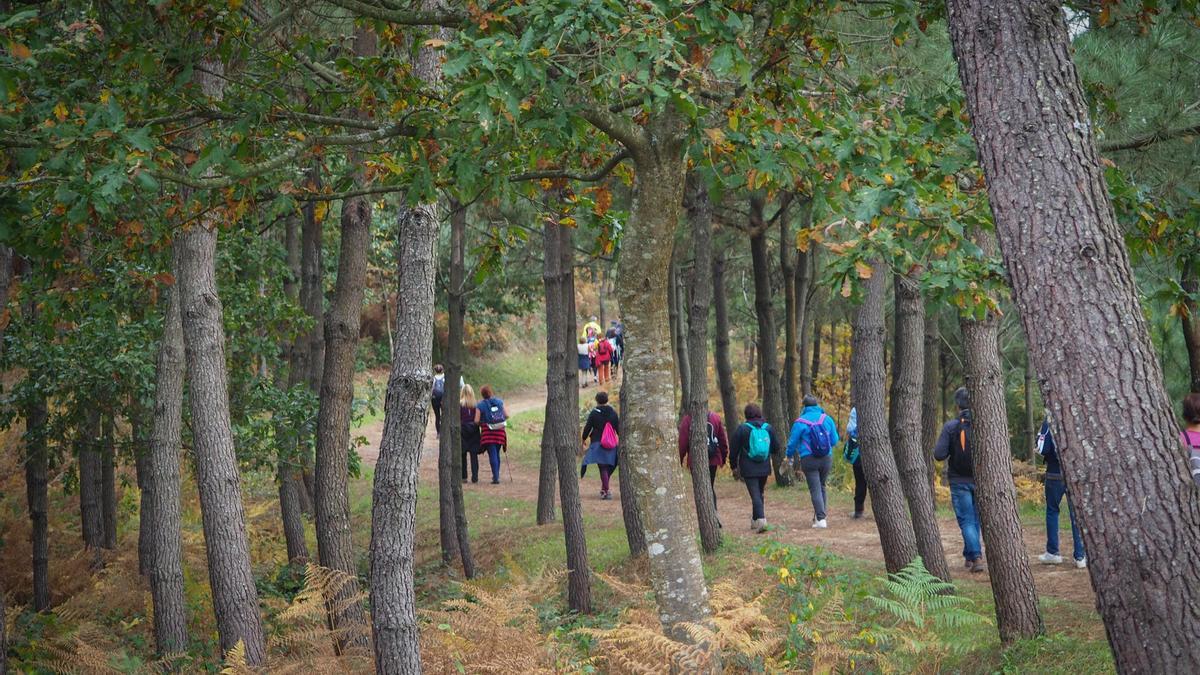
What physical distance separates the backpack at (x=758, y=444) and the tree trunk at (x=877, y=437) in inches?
150

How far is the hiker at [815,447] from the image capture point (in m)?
13.7

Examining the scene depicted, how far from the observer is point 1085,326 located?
368cm

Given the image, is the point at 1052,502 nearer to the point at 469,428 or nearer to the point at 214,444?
the point at 214,444

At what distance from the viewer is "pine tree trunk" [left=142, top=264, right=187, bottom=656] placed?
8.98 metres

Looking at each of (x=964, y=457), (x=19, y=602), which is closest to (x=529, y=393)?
(x=19, y=602)

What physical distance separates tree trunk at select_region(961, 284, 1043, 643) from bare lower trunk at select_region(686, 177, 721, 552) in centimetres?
461

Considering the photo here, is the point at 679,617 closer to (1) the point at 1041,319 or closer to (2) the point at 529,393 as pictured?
(1) the point at 1041,319

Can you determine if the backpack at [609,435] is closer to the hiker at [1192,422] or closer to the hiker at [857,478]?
the hiker at [857,478]

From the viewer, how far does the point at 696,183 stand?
13.6 metres

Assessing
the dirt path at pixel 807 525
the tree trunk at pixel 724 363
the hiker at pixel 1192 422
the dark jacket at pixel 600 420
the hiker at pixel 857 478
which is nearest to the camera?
the hiker at pixel 1192 422

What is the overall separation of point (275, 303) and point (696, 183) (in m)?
5.73

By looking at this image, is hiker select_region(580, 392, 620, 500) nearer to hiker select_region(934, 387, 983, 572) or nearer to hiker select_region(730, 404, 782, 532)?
hiker select_region(730, 404, 782, 532)

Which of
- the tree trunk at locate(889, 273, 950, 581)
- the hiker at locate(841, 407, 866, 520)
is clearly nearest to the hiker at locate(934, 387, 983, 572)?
the tree trunk at locate(889, 273, 950, 581)

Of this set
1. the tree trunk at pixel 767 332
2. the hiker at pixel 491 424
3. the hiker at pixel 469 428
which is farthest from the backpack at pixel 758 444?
the hiker at pixel 469 428
